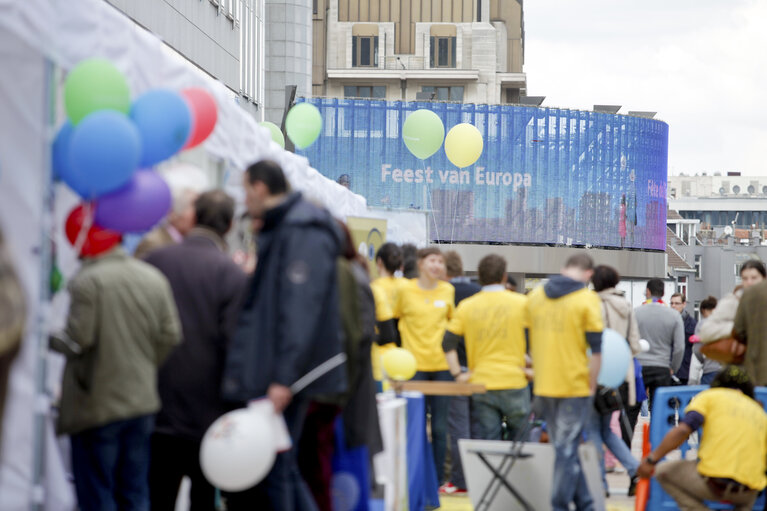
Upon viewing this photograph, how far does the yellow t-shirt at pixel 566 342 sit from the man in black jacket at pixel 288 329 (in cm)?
291

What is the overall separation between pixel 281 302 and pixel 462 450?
347 centimetres

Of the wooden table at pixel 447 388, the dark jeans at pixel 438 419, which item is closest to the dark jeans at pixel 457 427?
the dark jeans at pixel 438 419

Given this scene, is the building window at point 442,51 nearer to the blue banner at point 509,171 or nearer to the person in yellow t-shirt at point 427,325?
the blue banner at point 509,171

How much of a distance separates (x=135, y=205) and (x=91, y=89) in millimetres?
532

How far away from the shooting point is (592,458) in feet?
25.4

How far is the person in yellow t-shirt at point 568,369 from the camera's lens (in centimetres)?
736

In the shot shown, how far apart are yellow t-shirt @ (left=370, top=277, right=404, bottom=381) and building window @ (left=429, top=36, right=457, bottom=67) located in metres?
61.4

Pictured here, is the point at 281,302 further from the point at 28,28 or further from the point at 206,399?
the point at 28,28

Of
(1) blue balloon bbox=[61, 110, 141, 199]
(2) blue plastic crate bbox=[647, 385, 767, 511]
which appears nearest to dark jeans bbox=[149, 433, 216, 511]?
(1) blue balloon bbox=[61, 110, 141, 199]

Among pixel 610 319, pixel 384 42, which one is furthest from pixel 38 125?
pixel 384 42

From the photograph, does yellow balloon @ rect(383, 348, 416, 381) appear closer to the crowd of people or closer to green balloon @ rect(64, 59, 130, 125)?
the crowd of people

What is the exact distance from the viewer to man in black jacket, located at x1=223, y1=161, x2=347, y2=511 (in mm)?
4594

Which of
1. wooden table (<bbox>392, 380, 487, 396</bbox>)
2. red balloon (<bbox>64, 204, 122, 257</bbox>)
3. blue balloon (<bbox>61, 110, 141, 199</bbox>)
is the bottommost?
wooden table (<bbox>392, 380, 487, 396</bbox>)

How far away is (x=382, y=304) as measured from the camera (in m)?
7.95
